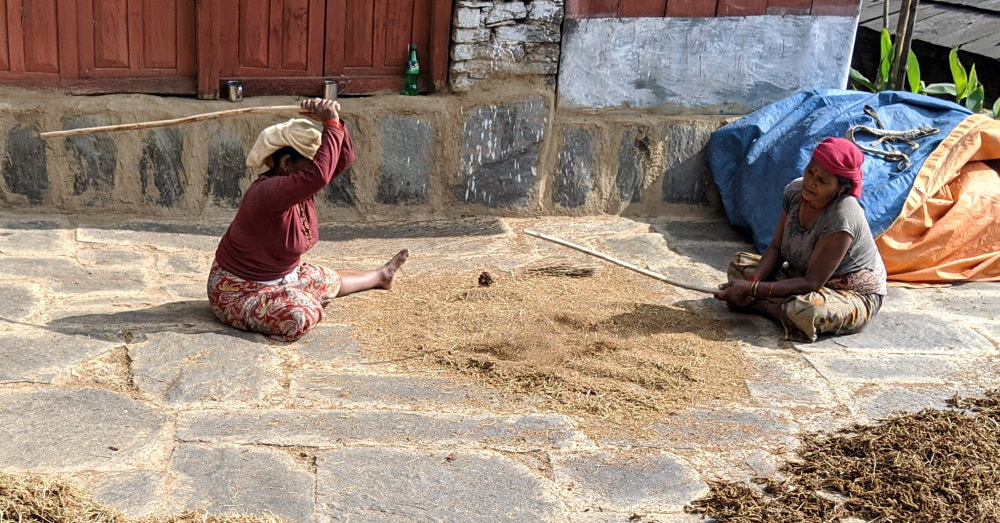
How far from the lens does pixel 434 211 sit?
22.4ft

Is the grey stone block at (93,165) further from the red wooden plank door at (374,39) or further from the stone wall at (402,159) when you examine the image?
the red wooden plank door at (374,39)

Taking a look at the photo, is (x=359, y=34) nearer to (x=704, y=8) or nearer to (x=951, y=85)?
(x=704, y=8)

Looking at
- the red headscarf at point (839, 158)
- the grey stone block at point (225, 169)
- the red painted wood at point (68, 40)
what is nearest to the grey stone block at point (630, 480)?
the red headscarf at point (839, 158)

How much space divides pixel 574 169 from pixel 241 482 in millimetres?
3907

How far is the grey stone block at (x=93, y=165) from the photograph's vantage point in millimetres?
6277

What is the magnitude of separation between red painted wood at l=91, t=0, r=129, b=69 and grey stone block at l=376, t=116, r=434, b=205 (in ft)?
5.12

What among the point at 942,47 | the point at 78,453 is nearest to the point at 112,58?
the point at 78,453

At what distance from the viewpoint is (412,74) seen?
6.60 m

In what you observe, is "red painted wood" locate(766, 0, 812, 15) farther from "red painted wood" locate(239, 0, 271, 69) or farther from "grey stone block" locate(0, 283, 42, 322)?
"grey stone block" locate(0, 283, 42, 322)

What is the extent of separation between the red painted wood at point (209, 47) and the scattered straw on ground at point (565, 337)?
1.79 metres

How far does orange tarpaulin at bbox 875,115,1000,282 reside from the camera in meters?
6.13

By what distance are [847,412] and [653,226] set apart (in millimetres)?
2739

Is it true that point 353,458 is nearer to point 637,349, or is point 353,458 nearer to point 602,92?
point 637,349

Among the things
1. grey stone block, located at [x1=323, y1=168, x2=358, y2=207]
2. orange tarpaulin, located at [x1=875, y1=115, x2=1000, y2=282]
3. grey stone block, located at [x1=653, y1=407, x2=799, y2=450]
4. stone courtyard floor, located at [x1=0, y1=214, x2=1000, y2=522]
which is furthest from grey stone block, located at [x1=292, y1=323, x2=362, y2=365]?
orange tarpaulin, located at [x1=875, y1=115, x2=1000, y2=282]
